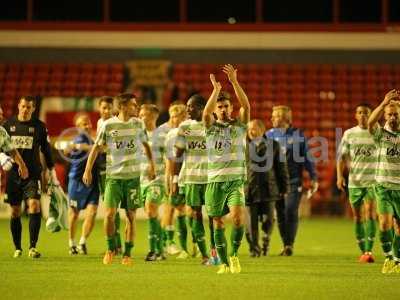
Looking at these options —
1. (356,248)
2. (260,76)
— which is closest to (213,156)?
(356,248)

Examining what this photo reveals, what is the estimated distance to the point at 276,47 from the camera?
91.8 ft

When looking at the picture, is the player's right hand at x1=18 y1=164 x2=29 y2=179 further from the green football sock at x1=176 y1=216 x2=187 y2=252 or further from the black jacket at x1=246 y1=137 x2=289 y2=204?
the black jacket at x1=246 y1=137 x2=289 y2=204

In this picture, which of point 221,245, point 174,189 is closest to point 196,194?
point 174,189

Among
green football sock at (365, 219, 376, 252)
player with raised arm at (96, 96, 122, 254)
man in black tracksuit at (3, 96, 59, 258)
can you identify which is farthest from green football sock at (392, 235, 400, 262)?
man in black tracksuit at (3, 96, 59, 258)

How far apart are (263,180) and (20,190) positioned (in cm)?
355

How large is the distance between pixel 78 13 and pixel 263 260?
17648 millimetres

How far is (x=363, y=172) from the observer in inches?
508

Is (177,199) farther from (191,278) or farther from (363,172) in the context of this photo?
(191,278)

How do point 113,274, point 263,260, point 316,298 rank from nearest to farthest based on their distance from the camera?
1. point 316,298
2. point 113,274
3. point 263,260

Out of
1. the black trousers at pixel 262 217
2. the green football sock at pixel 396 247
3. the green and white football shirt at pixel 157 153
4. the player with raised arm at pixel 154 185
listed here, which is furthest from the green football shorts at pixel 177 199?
the green football sock at pixel 396 247

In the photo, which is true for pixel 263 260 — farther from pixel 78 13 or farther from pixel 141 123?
pixel 78 13

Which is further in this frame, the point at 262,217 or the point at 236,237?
the point at 262,217

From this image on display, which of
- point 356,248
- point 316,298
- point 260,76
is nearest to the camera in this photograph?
point 316,298

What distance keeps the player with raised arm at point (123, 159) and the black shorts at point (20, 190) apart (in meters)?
1.44
